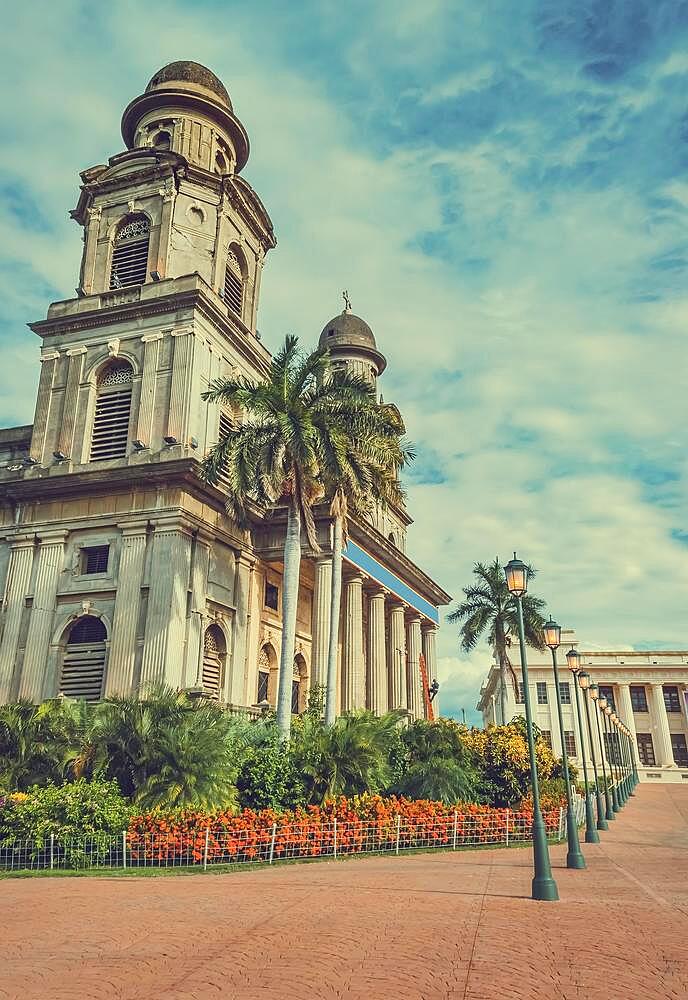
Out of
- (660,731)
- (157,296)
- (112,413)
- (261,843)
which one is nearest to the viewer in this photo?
(261,843)

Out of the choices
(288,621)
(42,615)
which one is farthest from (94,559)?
(288,621)

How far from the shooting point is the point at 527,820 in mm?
23062

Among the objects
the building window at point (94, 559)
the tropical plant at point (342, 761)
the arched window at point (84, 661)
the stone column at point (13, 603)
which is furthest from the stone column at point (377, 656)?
the stone column at point (13, 603)

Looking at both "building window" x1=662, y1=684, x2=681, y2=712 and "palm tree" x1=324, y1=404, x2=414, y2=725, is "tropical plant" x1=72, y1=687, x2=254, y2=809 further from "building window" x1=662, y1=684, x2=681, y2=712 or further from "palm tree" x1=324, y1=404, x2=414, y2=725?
"building window" x1=662, y1=684, x2=681, y2=712

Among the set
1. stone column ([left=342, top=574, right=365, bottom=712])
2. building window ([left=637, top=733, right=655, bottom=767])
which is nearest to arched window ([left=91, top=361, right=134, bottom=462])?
stone column ([left=342, top=574, right=365, bottom=712])

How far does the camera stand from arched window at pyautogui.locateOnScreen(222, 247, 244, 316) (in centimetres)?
3900

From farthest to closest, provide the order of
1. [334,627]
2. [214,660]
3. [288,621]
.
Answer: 1. [214,660]
2. [334,627]
3. [288,621]

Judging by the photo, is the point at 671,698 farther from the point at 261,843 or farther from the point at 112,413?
the point at 261,843

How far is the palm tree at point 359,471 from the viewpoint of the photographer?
90.8 feet

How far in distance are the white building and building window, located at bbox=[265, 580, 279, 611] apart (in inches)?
1681

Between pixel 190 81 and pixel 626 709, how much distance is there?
6623cm

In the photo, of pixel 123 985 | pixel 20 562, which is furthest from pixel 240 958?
pixel 20 562

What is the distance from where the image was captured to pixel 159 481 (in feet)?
101

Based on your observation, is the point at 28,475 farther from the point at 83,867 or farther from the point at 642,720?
the point at 642,720
